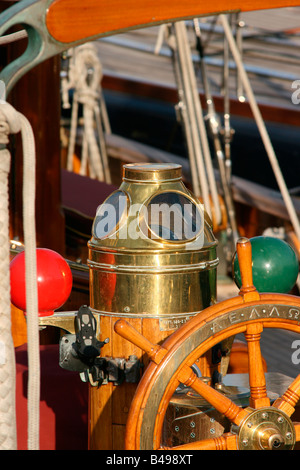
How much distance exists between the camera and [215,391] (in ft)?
3.62

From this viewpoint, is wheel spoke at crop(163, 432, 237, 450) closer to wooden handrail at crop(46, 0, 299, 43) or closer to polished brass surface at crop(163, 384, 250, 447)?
polished brass surface at crop(163, 384, 250, 447)

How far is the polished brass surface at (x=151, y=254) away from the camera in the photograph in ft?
4.08

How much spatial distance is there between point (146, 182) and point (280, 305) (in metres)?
0.31

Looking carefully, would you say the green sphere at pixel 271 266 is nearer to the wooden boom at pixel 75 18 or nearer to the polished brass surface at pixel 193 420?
the polished brass surface at pixel 193 420

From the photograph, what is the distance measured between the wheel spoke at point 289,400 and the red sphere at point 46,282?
16.1 inches

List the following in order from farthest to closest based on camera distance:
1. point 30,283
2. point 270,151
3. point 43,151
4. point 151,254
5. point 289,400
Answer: point 43,151, point 270,151, point 151,254, point 289,400, point 30,283

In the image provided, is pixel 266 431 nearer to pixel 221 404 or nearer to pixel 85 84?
pixel 221 404

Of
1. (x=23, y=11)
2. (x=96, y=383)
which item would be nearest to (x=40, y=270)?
(x=96, y=383)

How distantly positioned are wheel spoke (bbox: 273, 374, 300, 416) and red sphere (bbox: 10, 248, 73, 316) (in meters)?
0.41

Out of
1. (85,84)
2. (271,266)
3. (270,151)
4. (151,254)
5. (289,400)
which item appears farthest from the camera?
(85,84)

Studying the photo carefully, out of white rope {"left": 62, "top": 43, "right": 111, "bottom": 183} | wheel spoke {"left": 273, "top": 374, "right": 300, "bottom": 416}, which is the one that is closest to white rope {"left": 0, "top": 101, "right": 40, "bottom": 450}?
wheel spoke {"left": 273, "top": 374, "right": 300, "bottom": 416}

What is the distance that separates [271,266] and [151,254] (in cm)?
25

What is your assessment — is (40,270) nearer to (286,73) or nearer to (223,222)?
(223,222)

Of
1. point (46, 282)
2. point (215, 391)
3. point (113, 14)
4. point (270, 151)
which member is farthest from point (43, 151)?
point (215, 391)
